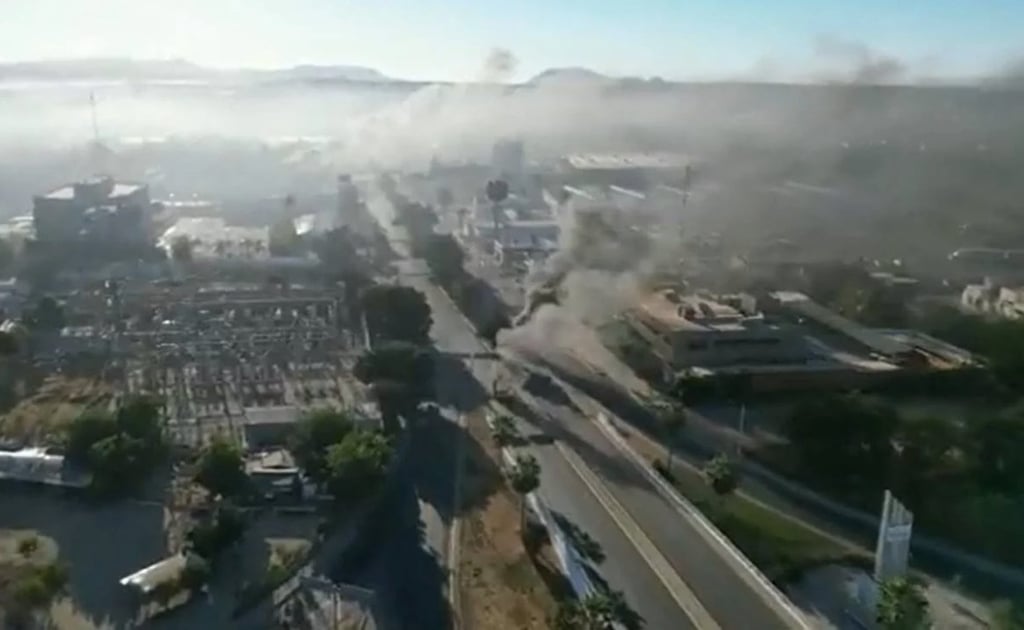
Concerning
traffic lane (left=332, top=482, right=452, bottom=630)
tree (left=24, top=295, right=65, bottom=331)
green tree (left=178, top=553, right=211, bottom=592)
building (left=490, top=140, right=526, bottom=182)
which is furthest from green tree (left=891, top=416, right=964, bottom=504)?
building (left=490, top=140, right=526, bottom=182)

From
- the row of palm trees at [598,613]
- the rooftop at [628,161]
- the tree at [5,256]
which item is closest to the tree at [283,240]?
the tree at [5,256]

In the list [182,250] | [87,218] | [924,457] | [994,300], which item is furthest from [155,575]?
[87,218]

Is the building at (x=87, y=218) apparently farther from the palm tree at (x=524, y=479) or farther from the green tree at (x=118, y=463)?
the palm tree at (x=524, y=479)

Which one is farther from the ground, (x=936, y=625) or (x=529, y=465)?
(x=529, y=465)

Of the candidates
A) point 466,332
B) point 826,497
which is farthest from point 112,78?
point 826,497

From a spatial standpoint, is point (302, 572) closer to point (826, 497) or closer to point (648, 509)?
point (648, 509)

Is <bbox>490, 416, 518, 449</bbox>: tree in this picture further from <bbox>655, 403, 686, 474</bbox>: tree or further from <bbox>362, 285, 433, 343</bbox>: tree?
<bbox>362, 285, 433, 343</bbox>: tree

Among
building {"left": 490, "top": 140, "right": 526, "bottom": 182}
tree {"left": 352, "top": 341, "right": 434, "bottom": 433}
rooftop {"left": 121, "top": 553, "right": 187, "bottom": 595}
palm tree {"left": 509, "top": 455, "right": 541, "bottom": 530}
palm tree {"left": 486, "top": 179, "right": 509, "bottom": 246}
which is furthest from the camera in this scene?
building {"left": 490, "top": 140, "right": 526, "bottom": 182}

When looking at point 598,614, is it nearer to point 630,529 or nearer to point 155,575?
point 630,529
